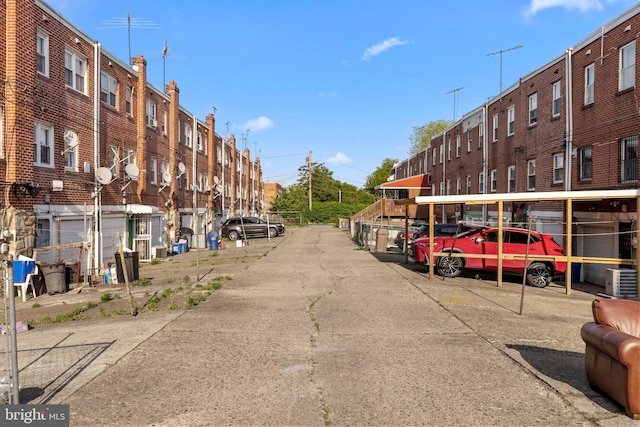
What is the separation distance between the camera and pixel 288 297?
1177 centimetres

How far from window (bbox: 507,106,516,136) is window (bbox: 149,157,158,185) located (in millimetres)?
17628

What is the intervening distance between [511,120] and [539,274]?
410 inches

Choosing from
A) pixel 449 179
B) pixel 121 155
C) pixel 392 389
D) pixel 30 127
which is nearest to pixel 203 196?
pixel 121 155

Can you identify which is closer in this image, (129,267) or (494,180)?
(129,267)

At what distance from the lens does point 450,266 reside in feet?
51.8

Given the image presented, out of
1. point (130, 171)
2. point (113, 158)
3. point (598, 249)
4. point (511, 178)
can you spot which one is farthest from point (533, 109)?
point (113, 158)

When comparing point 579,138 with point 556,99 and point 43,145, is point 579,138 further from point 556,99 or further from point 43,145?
point 43,145

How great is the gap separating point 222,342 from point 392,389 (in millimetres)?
3082

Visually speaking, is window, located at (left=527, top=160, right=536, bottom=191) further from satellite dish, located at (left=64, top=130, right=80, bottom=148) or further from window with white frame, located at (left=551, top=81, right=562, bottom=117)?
satellite dish, located at (left=64, top=130, right=80, bottom=148)

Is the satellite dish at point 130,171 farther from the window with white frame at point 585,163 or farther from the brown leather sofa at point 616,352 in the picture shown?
the brown leather sofa at point 616,352

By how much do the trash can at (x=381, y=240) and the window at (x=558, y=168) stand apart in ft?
29.4

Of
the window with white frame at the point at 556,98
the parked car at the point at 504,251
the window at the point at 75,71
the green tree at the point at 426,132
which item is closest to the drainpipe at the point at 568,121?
the window with white frame at the point at 556,98

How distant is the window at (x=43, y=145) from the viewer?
14.1 m

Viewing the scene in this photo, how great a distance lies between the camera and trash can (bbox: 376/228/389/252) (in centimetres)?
2512
